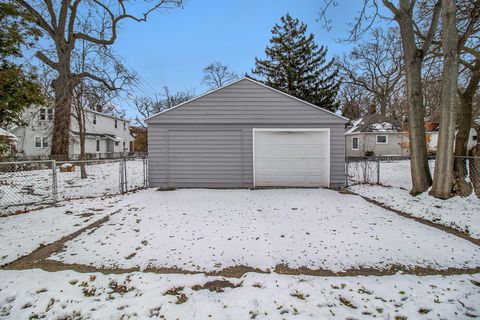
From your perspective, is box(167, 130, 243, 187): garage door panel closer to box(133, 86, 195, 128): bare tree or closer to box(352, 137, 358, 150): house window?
box(352, 137, 358, 150): house window

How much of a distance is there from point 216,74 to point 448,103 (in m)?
29.2

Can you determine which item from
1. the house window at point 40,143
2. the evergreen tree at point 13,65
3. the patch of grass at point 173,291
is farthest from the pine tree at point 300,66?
the house window at point 40,143

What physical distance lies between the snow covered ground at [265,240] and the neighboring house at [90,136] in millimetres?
18856

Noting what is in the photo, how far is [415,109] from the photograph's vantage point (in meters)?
7.13

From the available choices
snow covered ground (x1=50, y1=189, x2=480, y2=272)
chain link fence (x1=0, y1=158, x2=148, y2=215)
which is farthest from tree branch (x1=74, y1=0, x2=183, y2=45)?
snow covered ground (x1=50, y1=189, x2=480, y2=272)

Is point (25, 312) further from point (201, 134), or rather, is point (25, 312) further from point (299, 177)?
point (299, 177)

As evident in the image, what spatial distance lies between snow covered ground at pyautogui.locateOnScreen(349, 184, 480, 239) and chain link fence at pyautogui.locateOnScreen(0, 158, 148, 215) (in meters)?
8.49

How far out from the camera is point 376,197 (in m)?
7.60

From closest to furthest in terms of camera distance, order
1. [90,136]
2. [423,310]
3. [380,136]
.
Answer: [423,310] → [380,136] → [90,136]

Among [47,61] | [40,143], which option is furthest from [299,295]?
[40,143]

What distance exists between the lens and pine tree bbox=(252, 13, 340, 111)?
2027cm

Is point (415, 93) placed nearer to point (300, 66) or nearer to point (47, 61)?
point (300, 66)

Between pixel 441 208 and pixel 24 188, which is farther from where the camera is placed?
pixel 24 188

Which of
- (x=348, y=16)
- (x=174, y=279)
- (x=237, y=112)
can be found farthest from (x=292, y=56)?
(x=174, y=279)
